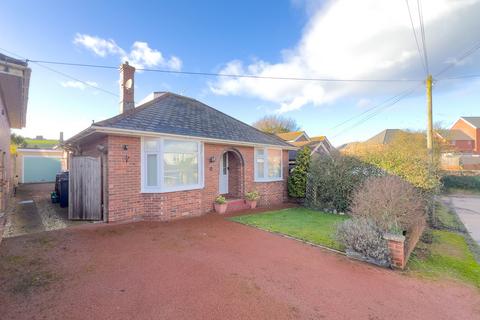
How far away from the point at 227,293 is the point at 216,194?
21.2 feet

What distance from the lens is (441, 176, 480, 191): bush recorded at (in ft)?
64.2

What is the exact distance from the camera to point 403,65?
13.6 m

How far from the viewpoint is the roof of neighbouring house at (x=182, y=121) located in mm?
7750

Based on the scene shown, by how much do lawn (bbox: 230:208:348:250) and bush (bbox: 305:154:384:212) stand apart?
83 centimetres

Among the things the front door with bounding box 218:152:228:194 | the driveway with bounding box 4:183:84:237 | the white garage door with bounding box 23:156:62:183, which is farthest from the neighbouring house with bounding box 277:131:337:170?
the white garage door with bounding box 23:156:62:183

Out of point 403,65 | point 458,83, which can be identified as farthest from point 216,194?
point 458,83

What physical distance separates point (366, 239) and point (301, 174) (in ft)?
23.3

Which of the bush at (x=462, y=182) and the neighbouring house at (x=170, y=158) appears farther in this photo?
the bush at (x=462, y=182)

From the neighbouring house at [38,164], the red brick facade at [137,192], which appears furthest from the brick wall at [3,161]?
the neighbouring house at [38,164]

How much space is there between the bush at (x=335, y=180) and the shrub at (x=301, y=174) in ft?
1.47

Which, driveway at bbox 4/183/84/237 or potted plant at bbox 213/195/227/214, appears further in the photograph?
potted plant at bbox 213/195/227/214

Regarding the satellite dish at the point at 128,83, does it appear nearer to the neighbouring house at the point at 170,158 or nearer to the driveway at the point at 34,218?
the neighbouring house at the point at 170,158

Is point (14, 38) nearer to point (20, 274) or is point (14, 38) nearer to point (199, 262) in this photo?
point (20, 274)

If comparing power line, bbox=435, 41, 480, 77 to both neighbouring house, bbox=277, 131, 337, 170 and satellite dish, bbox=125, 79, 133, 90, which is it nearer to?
neighbouring house, bbox=277, 131, 337, 170
